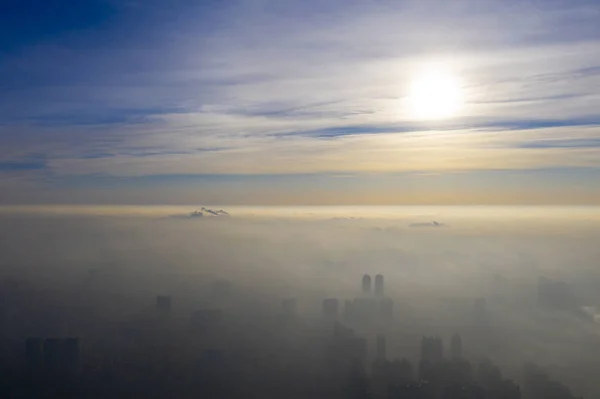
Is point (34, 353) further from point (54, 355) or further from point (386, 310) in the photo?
point (386, 310)

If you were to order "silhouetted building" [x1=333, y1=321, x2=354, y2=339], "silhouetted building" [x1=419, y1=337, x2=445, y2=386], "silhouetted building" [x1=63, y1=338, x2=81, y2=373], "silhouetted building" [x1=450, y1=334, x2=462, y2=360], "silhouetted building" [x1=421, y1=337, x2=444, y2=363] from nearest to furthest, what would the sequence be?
"silhouetted building" [x1=419, y1=337, x2=445, y2=386] → "silhouetted building" [x1=63, y1=338, x2=81, y2=373] → "silhouetted building" [x1=421, y1=337, x2=444, y2=363] → "silhouetted building" [x1=450, y1=334, x2=462, y2=360] → "silhouetted building" [x1=333, y1=321, x2=354, y2=339]

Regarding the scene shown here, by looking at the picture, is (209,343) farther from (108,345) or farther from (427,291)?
(427,291)

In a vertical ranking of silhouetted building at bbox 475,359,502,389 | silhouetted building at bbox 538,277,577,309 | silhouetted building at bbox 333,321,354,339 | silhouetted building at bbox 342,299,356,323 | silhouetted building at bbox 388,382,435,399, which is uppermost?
silhouetted building at bbox 538,277,577,309

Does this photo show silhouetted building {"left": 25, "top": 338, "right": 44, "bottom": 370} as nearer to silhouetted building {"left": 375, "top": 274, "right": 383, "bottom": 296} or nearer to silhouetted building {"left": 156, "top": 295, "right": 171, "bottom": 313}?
silhouetted building {"left": 156, "top": 295, "right": 171, "bottom": 313}

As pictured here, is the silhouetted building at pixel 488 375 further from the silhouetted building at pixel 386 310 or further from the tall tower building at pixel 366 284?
the tall tower building at pixel 366 284

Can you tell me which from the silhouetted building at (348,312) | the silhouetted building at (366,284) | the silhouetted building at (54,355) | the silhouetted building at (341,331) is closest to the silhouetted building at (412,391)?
the silhouetted building at (341,331)

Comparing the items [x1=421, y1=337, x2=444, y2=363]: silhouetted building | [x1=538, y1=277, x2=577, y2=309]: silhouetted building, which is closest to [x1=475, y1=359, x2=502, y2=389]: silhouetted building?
[x1=421, y1=337, x2=444, y2=363]: silhouetted building

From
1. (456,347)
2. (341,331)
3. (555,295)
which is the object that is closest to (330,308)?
(341,331)
